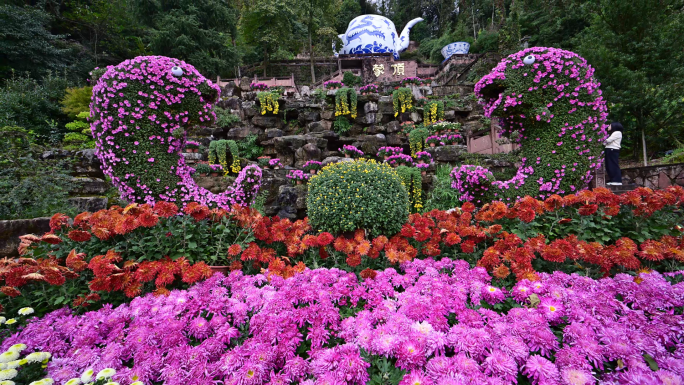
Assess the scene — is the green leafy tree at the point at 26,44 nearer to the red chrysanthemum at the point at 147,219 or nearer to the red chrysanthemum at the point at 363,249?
the red chrysanthemum at the point at 147,219

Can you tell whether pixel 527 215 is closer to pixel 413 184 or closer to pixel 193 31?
pixel 413 184

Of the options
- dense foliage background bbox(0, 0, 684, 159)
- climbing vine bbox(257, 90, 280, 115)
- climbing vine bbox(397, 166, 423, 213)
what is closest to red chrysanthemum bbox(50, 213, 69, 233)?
climbing vine bbox(397, 166, 423, 213)

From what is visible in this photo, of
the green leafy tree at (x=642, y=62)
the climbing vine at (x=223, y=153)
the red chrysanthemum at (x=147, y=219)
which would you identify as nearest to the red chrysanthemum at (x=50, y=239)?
the red chrysanthemum at (x=147, y=219)

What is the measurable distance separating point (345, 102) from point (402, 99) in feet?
6.69

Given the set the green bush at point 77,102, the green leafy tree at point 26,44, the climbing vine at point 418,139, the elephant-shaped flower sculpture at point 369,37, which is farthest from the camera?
the elephant-shaped flower sculpture at point 369,37

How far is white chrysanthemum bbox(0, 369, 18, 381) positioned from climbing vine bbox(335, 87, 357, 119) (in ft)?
31.9

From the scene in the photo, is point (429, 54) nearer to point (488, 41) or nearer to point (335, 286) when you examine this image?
point (488, 41)

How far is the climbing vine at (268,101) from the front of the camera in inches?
412

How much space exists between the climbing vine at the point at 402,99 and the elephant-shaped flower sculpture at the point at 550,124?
5.81 meters

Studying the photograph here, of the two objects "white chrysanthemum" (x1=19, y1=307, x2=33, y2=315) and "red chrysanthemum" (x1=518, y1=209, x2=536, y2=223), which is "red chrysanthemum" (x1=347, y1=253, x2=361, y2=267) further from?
"white chrysanthemum" (x1=19, y1=307, x2=33, y2=315)

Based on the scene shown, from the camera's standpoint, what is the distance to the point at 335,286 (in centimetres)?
173

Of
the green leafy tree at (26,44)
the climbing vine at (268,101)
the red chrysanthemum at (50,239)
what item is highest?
the green leafy tree at (26,44)

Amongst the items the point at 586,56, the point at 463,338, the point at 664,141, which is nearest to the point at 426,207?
the point at 463,338

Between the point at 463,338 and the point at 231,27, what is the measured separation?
2197 cm
